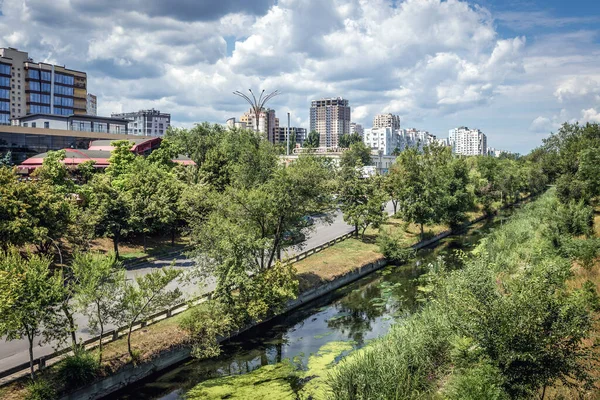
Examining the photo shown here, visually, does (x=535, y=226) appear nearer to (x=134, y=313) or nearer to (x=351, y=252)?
(x=351, y=252)

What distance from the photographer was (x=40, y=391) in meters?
19.0

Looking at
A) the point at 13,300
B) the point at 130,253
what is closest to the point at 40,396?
the point at 13,300

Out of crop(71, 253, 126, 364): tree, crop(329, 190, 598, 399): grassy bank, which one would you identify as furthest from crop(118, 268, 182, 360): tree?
crop(329, 190, 598, 399): grassy bank

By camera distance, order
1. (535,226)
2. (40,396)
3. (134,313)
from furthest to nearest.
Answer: (535,226)
(134,313)
(40,396)

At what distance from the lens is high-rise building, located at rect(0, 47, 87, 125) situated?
90.3 m

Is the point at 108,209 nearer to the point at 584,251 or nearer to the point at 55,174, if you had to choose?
the point at 55,174

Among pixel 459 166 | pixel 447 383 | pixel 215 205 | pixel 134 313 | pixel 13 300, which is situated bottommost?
pixel 447 383

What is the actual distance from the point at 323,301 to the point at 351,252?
11.7 meters

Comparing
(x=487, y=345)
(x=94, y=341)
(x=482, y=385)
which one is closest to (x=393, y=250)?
(x=94, y=341)

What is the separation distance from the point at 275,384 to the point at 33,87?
94790 mm

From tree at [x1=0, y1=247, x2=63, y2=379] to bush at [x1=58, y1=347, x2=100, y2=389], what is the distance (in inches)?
49.2

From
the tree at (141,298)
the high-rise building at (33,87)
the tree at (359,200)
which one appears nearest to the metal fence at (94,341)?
the tree at (141,298)

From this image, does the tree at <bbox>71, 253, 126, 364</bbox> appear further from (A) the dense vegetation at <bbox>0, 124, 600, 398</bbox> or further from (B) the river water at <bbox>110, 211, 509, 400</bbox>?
(B) the river water at <bbox>110, 211, 509, 400</bbox>

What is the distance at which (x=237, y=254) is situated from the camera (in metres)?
28.3
